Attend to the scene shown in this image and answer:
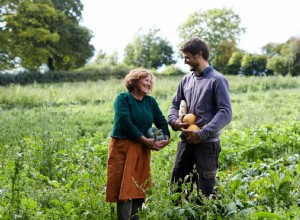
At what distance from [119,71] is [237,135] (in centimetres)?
2692

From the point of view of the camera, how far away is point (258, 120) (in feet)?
34.2

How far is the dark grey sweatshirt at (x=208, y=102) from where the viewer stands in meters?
3.75

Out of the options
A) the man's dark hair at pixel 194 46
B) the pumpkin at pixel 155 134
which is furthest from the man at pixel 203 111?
the pumpkin at pixel 155 134

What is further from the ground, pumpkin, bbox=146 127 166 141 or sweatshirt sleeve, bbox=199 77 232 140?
sweatshirt sleeve, bbox=199 77 232 140

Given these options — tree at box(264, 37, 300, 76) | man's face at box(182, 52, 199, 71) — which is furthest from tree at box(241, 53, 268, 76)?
man's face at box(182, 52, 199, 71)

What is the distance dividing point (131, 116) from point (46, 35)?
29250 mm

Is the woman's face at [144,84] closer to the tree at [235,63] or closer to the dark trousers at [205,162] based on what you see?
the dark trousers at [205,162]

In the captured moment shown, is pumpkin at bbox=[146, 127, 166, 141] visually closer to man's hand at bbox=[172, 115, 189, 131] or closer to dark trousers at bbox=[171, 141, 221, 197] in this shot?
man's hand at bbox=[172, 115, 189, 131]

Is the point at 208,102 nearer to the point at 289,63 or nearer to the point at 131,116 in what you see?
the point at 131,116

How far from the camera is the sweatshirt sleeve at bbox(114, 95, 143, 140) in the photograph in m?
3.68

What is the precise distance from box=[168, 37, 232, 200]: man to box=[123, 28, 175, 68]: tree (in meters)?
50.6

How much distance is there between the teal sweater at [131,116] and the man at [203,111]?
301 millimetres

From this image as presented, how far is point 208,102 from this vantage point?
386 cm

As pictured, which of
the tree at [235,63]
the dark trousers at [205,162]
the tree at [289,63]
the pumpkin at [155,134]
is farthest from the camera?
the tree at [235,63]
